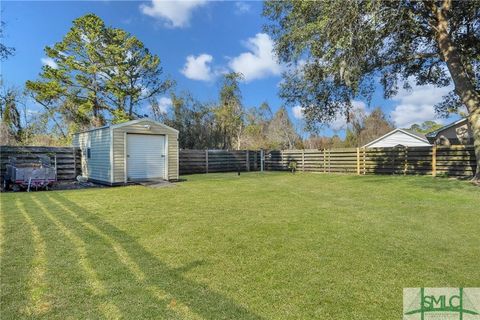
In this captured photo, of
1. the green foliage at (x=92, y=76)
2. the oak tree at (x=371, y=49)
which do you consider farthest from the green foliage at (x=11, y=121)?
the oak tree at (x=371, y=49)

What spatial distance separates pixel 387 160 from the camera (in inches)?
543

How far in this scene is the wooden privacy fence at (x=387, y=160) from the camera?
1143cm

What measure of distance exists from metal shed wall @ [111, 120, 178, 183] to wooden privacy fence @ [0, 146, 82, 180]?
308 centimetres

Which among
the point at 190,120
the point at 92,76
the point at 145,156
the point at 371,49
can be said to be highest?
the point at 92,76

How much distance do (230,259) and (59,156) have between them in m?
11.2

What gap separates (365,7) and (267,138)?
1982 cm

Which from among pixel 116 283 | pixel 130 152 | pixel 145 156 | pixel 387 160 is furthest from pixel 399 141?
pixel 116 283

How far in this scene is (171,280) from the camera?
2809mm

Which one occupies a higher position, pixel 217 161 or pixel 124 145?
pixel 124 145

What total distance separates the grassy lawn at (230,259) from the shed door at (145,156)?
4.82 meters

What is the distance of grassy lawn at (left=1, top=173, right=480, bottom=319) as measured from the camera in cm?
237

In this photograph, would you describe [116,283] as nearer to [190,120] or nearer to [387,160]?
[387,160]

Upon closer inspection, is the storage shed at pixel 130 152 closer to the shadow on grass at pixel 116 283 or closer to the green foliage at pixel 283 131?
the shadow on grass at pixel 116 283

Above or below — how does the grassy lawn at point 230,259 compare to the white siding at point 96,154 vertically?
Result: below
